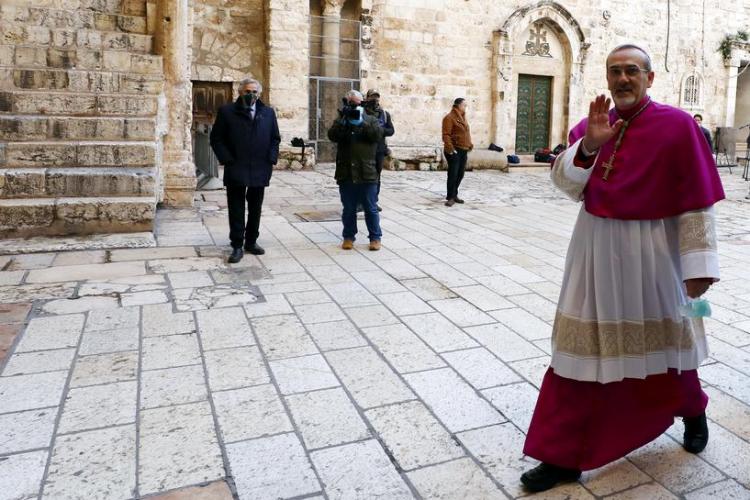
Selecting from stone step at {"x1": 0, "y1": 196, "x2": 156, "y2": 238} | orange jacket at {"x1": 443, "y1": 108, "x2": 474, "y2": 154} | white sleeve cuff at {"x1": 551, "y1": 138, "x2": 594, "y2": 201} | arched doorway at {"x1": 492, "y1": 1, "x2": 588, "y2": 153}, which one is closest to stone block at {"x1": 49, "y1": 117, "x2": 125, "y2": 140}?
stone step at {"x1": 0, "y1": 196, "x2": 156, "y2": 238}

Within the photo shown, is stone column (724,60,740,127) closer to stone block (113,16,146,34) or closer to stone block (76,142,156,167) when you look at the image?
stone block (113,16,146,34)

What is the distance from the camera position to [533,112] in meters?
18.2

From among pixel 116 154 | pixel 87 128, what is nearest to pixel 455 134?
pixel 116 154

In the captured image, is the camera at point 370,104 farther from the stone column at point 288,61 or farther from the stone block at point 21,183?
the stone column at point 288,61

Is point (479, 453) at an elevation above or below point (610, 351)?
below

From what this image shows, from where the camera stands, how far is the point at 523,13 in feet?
55.7

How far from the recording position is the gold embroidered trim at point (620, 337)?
7.74 feet

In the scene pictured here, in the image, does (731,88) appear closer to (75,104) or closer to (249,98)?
(249,98)

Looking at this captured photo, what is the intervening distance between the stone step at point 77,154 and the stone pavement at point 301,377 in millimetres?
1622

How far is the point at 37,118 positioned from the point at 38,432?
5905mm

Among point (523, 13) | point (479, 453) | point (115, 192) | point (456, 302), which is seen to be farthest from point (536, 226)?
point (523, 13)

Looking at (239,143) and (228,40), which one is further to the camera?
(228,40)

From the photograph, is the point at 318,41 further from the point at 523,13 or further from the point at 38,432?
the point at 38,432

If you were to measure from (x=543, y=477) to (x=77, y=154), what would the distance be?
6702 millimetres
